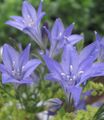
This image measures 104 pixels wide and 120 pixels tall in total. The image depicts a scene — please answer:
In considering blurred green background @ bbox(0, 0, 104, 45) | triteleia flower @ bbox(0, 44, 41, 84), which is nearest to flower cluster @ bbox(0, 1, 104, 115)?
triteleia flower @ bbox(0, 44, 41, 84)

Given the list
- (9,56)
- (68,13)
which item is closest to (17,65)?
(9,56)

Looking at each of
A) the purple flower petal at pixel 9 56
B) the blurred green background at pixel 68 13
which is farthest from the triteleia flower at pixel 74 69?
the blurred green background at pixel 68 13

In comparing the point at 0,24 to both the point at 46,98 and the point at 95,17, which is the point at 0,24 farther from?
the point at 46,98

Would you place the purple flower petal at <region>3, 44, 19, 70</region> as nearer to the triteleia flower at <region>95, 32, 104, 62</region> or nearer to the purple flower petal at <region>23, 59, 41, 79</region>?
the purple flower petal at <region>23, 59, 41, 79</region>

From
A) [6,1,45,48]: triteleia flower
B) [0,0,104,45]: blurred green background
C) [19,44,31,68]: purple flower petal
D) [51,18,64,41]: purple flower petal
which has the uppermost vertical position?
[6,1,45,48]: triteleia flower

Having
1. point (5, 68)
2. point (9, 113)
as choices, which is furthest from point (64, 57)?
point (9, 113)

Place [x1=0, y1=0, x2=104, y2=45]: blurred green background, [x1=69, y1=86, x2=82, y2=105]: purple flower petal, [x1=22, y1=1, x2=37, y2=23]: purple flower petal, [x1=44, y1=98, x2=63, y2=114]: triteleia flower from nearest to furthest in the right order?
1. [x1=69, y1=86, x2=82, y2=105]: purple flower petal
2. [x1=44, y1=98, x2=63, y2=114]: triteleia flower
3. [x1=22, y1=1, x2=37, y2=23]: purple flower petal
4. [x1=0, y1=0, x2=104, y2=45]: blurred green background
